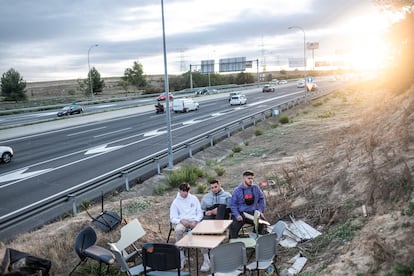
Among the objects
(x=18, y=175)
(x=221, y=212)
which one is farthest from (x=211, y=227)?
(x=18, y=175)

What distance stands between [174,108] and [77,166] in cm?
2696

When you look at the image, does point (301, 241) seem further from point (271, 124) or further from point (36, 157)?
point (271, 124)

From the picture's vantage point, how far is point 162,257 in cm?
617

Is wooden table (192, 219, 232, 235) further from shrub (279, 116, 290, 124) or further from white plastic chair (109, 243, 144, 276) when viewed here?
shrub (279, 116, 290, 124)

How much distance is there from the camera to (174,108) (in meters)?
45.9

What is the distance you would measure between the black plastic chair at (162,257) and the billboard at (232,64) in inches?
3429

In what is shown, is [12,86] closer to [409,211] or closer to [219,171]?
[219,171]

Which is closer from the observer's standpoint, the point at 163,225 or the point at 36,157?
the point at 163,225

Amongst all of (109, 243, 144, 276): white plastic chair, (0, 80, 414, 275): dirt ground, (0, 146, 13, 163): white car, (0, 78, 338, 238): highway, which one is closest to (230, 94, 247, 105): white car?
(0, 78, 338, 238): highway

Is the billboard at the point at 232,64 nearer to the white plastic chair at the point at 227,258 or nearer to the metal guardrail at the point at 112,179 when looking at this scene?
the metal guardrail at the point at 112,179

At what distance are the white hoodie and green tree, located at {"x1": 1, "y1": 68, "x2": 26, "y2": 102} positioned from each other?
7274cm

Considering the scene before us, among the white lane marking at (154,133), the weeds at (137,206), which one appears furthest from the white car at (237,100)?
the weeds at (137,206)

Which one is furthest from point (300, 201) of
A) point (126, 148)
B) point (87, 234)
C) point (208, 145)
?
point (126, 148)

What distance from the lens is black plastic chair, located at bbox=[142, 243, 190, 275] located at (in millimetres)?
→ 6090
